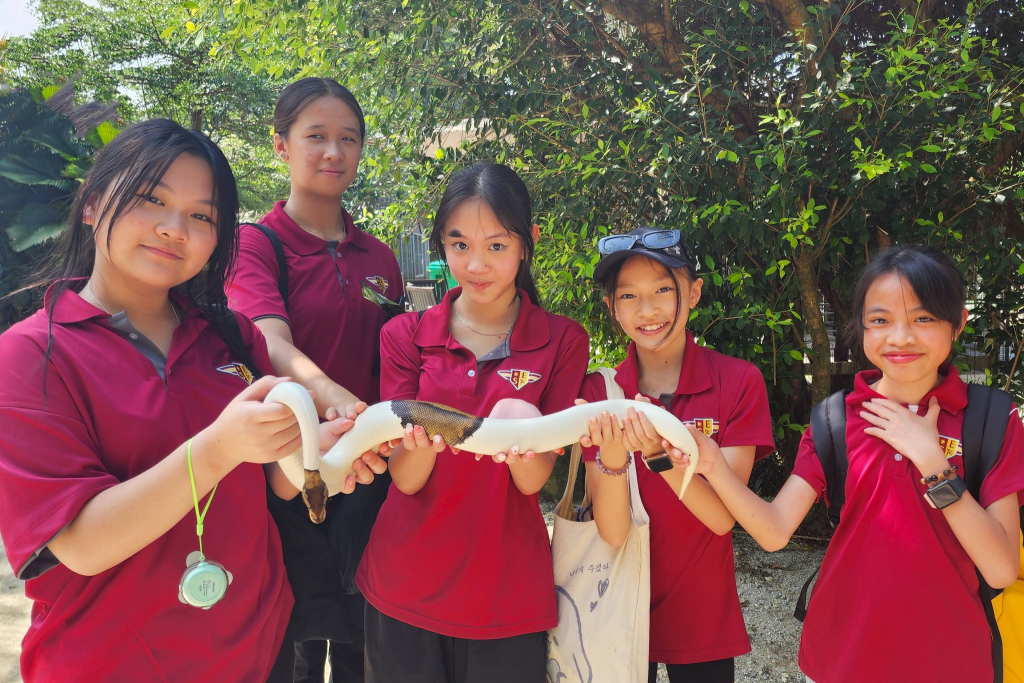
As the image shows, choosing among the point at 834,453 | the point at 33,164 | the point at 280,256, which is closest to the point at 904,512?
the point at 834,453

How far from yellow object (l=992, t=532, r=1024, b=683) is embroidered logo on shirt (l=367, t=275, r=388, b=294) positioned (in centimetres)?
285

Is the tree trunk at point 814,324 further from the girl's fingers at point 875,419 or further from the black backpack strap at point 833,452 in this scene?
the girl's fingers at point 875,419

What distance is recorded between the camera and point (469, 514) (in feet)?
8.20

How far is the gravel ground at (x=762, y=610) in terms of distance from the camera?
173 inches

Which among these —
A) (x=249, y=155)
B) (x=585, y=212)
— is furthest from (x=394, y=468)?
(x=249, y=155)

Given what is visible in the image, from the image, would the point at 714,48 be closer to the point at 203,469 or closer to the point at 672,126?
the point at 672,126

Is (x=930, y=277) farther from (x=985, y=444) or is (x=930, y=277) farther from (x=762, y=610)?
(x=762, y=610)

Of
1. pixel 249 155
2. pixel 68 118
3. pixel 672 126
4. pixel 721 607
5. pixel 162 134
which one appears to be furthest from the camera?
pixel 249 155

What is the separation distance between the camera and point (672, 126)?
425cm

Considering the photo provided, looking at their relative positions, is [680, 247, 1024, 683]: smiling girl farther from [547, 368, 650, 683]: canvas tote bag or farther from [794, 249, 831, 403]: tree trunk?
[794, 249, 831, 403]: tree trunk

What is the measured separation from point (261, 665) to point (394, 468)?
758 mm

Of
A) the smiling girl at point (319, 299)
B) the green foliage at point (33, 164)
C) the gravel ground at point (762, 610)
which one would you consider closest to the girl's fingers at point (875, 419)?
the smiling girl at point (319, 299)

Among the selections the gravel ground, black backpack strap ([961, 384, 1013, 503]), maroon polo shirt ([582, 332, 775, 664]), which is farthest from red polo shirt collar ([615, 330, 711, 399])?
the gravel ground

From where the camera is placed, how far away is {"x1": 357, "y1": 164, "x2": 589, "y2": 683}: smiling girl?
2434 mm
